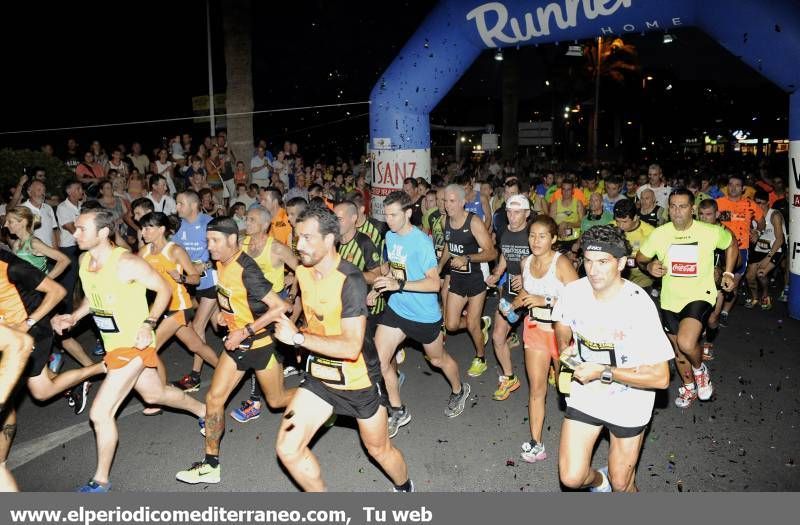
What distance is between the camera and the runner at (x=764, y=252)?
873 centimetres

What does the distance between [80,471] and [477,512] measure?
3087 millimetres

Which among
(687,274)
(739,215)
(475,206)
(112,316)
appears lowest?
(112,316)

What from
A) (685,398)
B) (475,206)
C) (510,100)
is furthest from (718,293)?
(510,100)

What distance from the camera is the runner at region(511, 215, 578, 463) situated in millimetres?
4660

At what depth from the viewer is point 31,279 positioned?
462 centimetres

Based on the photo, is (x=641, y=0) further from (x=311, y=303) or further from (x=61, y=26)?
(x=61, y=26)

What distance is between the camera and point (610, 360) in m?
3.51

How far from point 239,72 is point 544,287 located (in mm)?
10993

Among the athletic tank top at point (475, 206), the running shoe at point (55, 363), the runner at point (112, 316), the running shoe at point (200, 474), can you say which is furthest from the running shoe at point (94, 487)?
the athletic tank top at point (475, 206)

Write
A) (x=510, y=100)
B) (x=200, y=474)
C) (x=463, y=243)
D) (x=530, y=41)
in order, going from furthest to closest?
1. (x=510, y=100)
2. (x=530, y=41)
3. (x=463, y=243)
4. (x=200, y=474)

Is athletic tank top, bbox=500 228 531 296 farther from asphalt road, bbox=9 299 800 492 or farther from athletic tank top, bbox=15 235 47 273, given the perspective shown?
athletic tank top, bbox=15 235 47 273

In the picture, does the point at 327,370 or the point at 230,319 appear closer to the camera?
the point at 327,370

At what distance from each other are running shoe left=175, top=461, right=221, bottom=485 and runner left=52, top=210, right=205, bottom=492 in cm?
50

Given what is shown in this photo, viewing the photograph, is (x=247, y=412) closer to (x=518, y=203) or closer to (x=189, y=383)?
(x=189, y=383)
